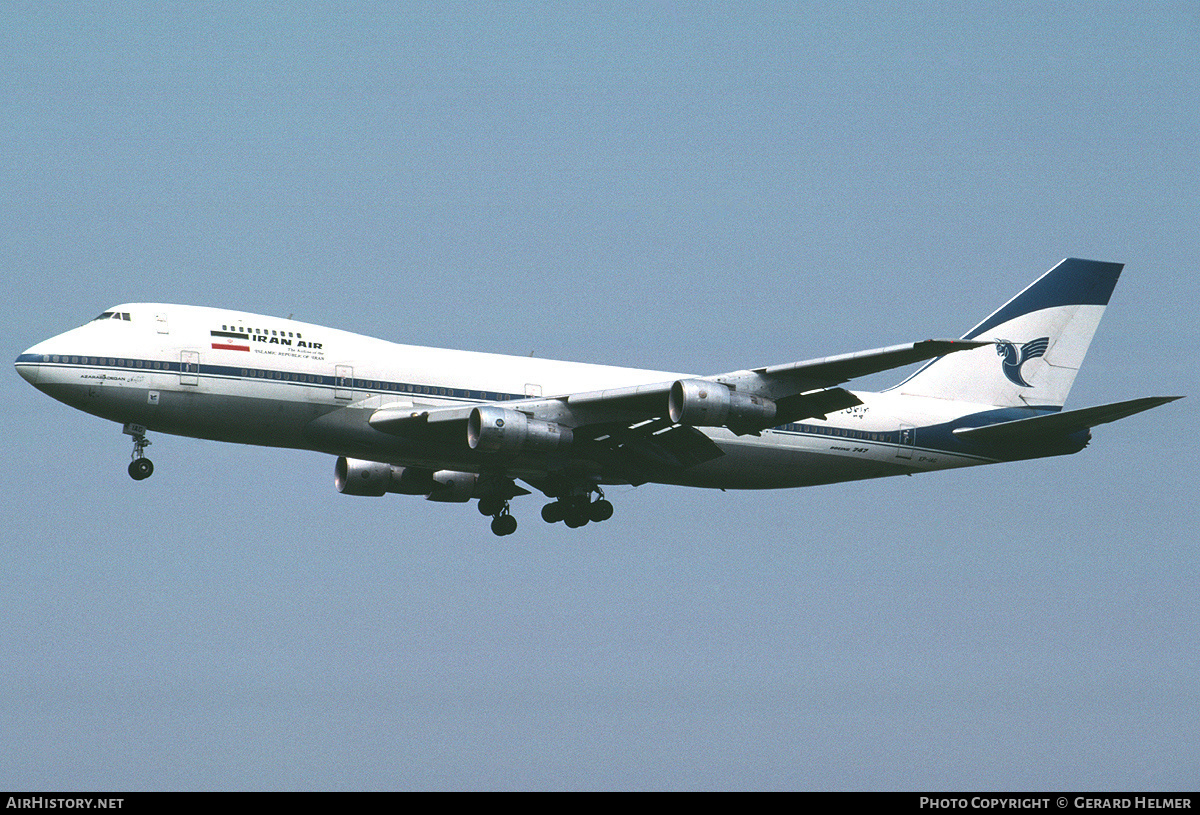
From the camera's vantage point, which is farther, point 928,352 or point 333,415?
point 333,415

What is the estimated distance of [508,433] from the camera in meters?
41.0

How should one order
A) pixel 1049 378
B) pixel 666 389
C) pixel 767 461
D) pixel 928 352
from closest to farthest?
pixel 928 352
pixel 666 389
pixel 767 461
pixel 1049 378

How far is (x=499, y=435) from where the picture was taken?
40.9m

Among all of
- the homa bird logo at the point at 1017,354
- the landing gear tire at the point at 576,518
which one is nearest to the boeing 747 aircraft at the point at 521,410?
the landing gear tire at the point at 576,518

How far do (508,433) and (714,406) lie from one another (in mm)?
5922

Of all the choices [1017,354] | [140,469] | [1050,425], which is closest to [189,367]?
[140,469]

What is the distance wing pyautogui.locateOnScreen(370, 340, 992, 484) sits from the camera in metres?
39.8

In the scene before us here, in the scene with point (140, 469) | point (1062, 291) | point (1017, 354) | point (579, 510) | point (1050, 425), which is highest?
point (1062, 291)

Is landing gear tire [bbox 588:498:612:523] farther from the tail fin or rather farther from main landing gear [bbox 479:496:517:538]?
the tail fin

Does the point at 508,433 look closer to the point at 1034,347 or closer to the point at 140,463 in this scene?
the point at 140,463

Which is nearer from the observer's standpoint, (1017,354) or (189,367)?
(189,367)
